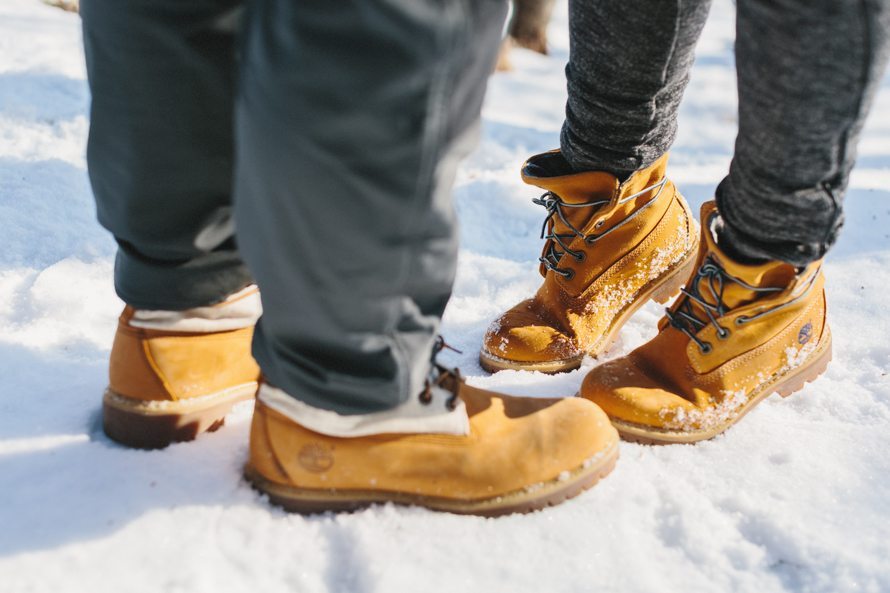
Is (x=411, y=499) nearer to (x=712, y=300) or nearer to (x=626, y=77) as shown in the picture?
(x=712, y=300)

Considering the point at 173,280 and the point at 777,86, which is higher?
the point at 777,86

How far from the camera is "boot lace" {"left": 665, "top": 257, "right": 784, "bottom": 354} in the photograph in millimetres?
1191

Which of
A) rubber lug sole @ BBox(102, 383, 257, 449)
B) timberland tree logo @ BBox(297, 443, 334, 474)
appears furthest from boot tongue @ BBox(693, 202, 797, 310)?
rubber lug sole @ BBox(102, 383, 257, 449)

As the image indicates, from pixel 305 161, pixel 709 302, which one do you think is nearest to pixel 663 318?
pixel 709 302

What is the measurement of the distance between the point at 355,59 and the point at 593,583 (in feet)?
2.24

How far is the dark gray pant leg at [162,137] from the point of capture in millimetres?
877

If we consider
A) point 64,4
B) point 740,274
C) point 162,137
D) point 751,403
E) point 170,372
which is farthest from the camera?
point 64,4

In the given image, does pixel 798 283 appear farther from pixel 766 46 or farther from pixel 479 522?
pixel 479 522

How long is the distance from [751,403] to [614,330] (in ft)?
1.06

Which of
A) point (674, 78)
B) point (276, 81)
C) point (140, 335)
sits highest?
point (276, 81)

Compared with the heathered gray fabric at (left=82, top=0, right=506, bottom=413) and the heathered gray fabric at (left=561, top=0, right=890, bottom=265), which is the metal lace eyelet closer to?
the heathered gray fabric at (left=82, top=0, right=506, bottom=413)

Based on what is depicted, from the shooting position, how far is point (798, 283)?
116 cm

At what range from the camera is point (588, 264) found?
4.80ft

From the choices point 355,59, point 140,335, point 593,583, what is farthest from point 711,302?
point 140,335
